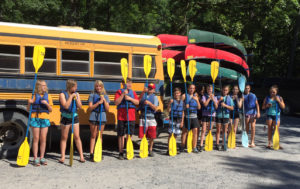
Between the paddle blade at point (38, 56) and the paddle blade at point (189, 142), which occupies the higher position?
the paddle blade at point (38, 56)

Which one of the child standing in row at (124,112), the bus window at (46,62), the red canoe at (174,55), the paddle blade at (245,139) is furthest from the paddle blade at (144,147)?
the red canoe at (174,55)

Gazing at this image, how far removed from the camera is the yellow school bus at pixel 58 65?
576 centimetres

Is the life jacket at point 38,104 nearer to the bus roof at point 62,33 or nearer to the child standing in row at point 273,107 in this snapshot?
the bus roof at point 62,33

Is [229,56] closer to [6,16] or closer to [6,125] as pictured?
[6,125]

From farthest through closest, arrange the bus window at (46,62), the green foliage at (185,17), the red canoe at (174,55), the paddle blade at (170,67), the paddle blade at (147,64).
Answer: the green foliage at (185,17) → the red canoe at (174,55) → the paddle blade at (170,67) → the paddle blade at (147,64) → the bus window at (46,62)

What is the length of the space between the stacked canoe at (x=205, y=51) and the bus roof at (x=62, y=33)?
1428mm

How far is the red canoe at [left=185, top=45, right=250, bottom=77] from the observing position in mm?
8062

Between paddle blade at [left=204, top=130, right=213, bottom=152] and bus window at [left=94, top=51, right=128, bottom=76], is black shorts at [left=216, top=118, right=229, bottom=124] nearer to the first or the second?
paddle blade at [left=204, top=130, right=213, bottom=152]

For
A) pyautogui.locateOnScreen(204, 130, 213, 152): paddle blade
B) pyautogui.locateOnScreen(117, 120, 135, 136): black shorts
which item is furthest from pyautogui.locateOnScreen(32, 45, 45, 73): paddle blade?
pyautogui.locateOnScreen(204, 130, 213, 152): paddle blade

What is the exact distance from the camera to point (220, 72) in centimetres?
845

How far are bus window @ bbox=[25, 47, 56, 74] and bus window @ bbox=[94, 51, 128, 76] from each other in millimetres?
882

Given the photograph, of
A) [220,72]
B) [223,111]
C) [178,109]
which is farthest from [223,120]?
[220,72]

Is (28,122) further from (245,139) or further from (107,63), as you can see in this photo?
(245,139)

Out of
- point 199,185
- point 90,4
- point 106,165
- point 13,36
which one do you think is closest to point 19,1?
point 90,4
